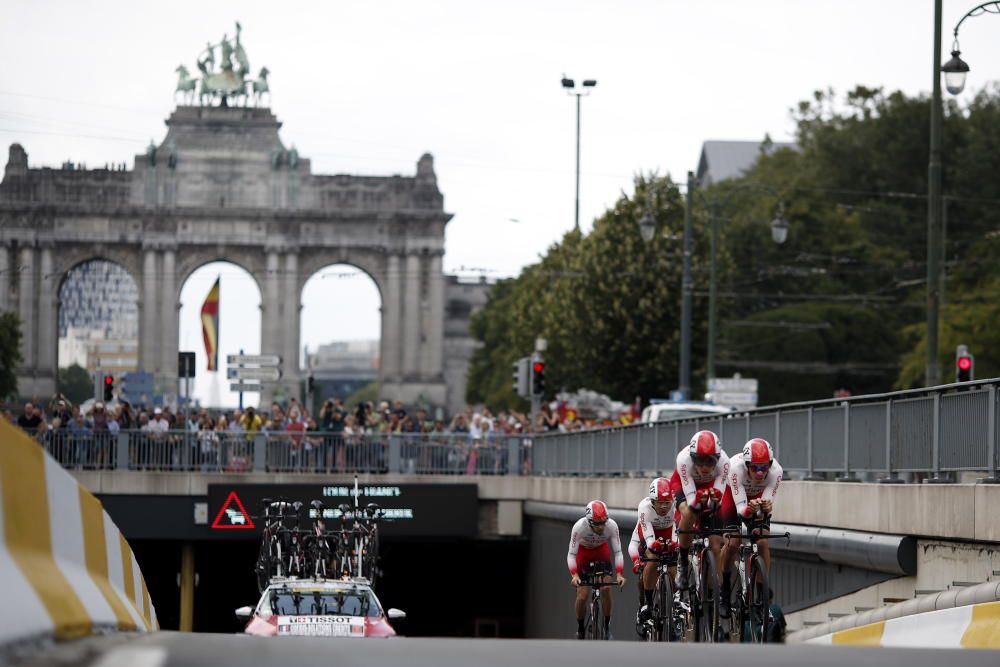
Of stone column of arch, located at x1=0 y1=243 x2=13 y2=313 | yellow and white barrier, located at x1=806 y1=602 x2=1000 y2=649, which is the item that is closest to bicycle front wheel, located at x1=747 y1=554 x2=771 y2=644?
yellow and white barrier, located at x1=806 y1=602 x2=1000 y2=649

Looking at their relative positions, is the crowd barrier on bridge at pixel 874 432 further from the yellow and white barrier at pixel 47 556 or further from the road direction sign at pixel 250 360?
the road direction sign at pixel 250 360

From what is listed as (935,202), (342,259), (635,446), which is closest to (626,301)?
(635,446)

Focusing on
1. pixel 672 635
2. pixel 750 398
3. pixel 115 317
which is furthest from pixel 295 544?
pixel 115 317

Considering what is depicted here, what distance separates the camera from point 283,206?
106 metres

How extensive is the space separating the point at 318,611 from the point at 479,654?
17.3 meters

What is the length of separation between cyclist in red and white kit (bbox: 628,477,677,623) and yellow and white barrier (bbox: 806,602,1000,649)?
20.7 feet

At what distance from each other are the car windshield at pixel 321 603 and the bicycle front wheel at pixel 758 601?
24.6 feet

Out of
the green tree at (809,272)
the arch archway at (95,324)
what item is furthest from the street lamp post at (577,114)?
the arch archway at (95,324)

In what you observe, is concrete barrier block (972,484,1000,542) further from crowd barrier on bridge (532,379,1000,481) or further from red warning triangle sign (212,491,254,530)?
red warning triangle sign (212,491,254,530)

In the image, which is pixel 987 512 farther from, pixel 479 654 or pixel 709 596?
pixel 479 654

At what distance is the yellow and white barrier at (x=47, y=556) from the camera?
3.51m

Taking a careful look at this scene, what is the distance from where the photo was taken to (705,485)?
14.6 metres

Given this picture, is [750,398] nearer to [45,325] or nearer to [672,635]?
[672,635]

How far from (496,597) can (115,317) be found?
103m
